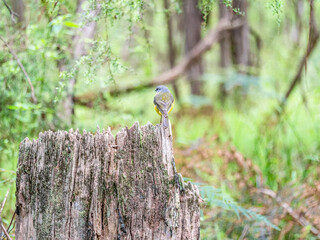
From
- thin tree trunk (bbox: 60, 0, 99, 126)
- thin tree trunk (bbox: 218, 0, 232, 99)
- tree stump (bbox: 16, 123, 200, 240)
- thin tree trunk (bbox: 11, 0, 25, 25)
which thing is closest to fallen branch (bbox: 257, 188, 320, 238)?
tree stump (bbox: 16, 123, 200, 240)

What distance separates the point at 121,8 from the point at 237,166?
2.45 metres

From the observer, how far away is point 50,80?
4.59 metres

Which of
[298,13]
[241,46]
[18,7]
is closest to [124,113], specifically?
[18,7]

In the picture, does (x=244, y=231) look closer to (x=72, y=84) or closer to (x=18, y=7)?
(x=72, y=84)

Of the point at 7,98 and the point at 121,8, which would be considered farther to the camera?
the point at 7,98

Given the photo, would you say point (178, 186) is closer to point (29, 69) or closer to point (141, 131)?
point (141, 131)

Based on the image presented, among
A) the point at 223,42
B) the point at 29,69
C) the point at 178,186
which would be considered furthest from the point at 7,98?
the point at 223,42

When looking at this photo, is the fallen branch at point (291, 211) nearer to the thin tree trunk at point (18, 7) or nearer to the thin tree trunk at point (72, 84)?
the thin tree trunk at point (72, 84)

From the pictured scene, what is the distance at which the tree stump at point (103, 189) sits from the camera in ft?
8.10

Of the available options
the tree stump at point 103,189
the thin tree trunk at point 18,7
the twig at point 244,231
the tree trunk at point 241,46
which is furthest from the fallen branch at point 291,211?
the tree trunk at point 241,46

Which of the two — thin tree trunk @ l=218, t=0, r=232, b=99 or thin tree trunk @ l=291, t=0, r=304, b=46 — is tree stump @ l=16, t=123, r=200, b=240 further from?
thin tree trunk @ l=218, t=0, r=232, b=99

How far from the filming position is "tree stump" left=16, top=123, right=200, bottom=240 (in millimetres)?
2469

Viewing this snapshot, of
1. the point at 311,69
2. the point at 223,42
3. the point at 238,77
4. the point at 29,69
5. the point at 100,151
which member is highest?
→ the point at 223,42

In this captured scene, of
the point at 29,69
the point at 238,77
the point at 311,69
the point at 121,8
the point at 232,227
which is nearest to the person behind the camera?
the point at 121,8
